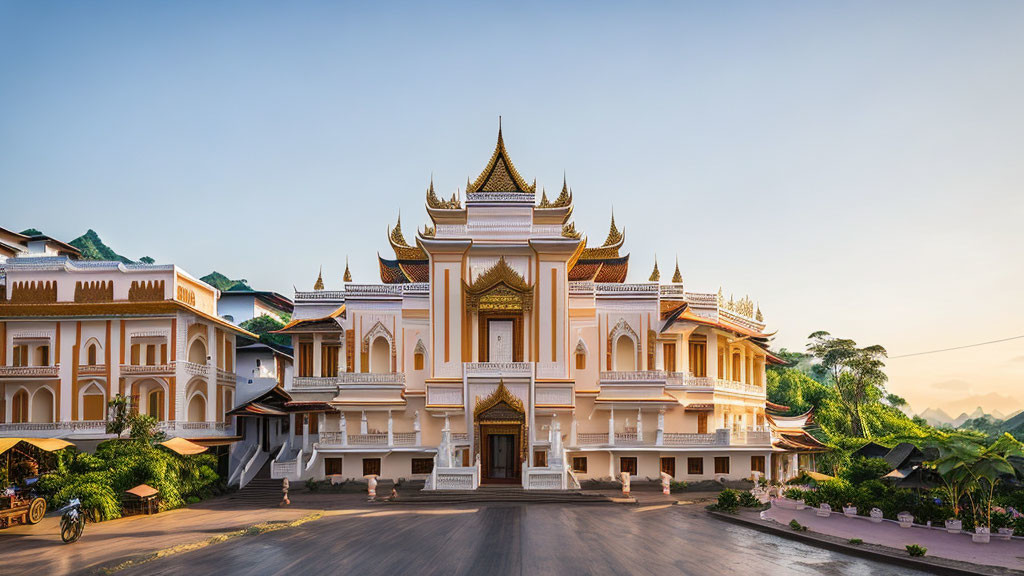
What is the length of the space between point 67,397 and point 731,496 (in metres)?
26.3

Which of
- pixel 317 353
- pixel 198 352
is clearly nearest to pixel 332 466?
pixel 317 353

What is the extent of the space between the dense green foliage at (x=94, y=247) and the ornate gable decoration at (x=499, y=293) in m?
60.7

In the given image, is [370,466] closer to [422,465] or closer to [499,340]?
[422,465]

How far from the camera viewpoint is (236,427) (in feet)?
117

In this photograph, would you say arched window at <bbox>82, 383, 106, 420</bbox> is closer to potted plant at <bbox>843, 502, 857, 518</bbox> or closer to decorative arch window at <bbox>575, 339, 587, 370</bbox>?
decorative arch window at <bbox>575, 339, 587, 370</bbox>

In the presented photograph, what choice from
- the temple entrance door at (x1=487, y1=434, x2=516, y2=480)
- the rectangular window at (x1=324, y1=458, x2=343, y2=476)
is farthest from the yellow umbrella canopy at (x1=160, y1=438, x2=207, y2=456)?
the temple entrance door at (x1=487, y1=434, x2=516, y2=480)

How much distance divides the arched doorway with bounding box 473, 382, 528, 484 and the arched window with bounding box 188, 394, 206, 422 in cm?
1269

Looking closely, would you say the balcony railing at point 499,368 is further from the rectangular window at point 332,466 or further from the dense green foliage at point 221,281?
the dense green foliage at point 221,281

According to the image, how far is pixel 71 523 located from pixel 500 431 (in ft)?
53.4

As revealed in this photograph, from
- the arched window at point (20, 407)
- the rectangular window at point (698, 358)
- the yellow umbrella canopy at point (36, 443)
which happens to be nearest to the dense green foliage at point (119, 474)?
the yellow umbrella canopy at point (36, 443)

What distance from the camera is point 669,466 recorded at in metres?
32.0

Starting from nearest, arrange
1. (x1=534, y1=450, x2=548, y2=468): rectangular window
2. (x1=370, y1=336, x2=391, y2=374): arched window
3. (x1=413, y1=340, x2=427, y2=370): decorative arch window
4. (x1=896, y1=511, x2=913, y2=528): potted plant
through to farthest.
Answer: (x1=896, y1=511, x2=913, y2=528): potted plant, (x1=534, y1=450, x2=548, y2=468): rectangular window, (x1=413, y1=340, x2=427, y2=370): decorative arch window, (x1=370, y1=336, x2=391, y2=374): arched window

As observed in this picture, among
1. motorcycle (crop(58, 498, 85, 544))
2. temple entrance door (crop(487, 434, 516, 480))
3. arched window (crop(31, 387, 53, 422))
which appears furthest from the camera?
arched window (crop(31, 387, 53, 422))

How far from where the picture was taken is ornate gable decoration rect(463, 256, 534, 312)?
32.6 metres
